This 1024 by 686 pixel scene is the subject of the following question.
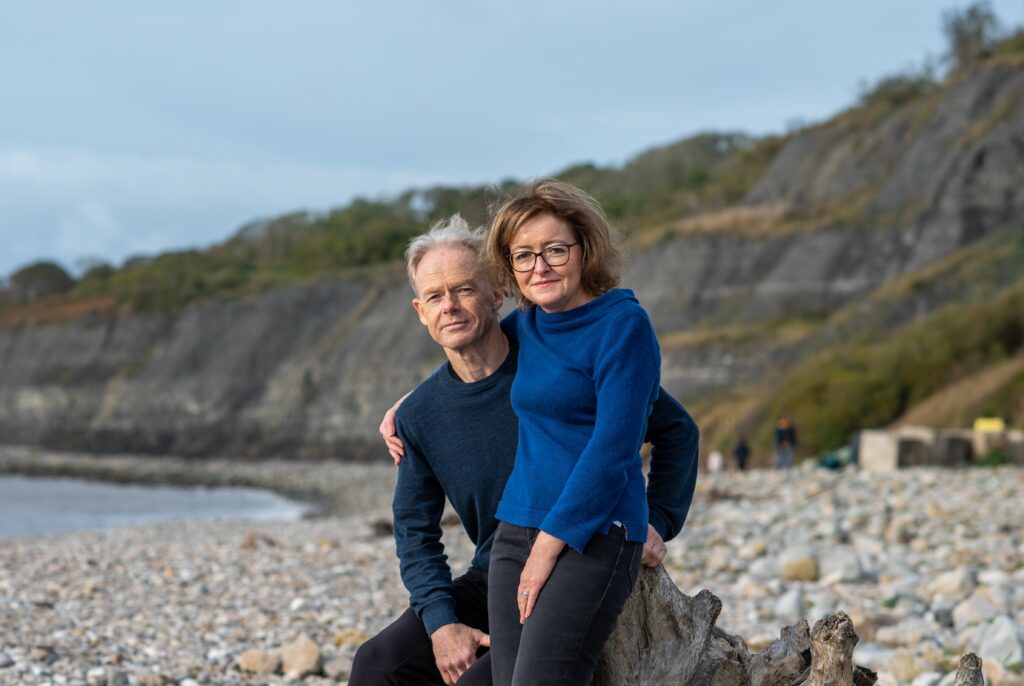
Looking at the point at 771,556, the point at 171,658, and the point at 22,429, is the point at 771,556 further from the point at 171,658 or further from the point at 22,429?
the point at 22,429

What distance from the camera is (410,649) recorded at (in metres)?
3.43

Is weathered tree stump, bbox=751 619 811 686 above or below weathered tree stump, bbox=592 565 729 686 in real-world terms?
below

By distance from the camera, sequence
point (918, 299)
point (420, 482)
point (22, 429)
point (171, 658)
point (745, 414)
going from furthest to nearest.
Answer: point (22, 429) → point (918, 299) → point (745, 414) → point (171, 658) → point (420, 482)

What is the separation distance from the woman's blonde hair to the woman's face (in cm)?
2

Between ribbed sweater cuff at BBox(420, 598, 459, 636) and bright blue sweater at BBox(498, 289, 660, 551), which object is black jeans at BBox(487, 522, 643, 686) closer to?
bright blue sweater at BBox(498, 289, 660, 551)

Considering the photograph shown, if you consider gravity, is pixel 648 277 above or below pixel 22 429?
above

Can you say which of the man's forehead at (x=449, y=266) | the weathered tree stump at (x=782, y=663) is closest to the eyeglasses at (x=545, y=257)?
the man's forehead at (x=449, y=266)

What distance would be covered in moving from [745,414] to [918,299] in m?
10.0

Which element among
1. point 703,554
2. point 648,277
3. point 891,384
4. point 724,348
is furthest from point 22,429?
point 703,554

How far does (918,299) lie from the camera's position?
1537 inches

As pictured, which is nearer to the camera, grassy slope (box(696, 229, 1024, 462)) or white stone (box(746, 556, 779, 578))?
white stone (box(746, 556, 779, 578))

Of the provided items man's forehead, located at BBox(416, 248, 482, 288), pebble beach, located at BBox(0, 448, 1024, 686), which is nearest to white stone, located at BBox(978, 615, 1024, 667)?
pebble beach, located at BBox(0, 448, 1024, 686)

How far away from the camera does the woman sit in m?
2.87

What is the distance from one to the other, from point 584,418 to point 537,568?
41cm
